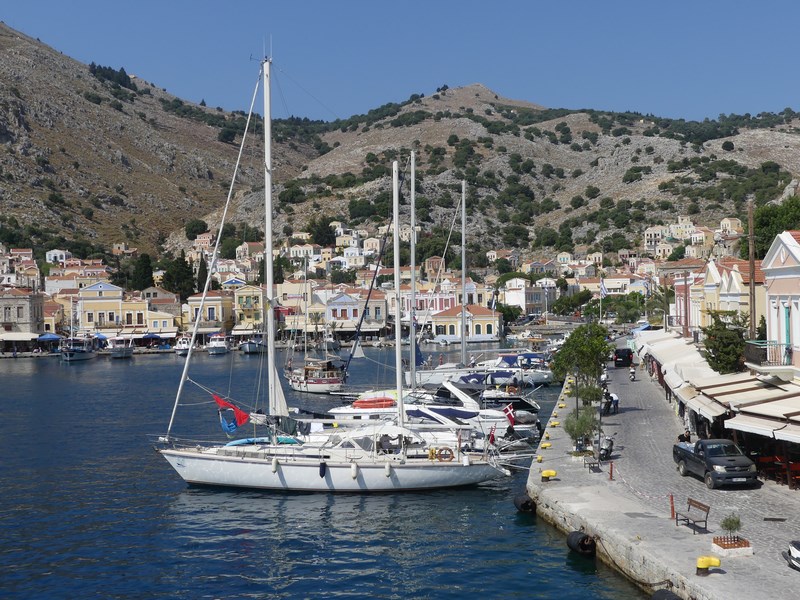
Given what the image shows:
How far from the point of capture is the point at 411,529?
21.2 meters

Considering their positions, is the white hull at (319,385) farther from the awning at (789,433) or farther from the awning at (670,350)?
the awning at (789,433)

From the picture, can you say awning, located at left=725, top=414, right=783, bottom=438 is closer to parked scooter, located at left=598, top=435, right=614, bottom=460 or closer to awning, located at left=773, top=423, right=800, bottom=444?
awning, located at left=773, top=423, right=800, bottom=444

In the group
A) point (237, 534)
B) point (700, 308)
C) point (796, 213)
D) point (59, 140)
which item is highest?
point (59, 140)

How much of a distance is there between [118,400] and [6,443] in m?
14.5

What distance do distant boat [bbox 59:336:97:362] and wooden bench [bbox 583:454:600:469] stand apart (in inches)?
2862

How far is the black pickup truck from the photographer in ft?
63.6

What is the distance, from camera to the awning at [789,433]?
17625 mm

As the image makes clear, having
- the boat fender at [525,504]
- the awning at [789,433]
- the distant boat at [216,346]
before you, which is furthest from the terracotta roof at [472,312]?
the awning at [789,433]

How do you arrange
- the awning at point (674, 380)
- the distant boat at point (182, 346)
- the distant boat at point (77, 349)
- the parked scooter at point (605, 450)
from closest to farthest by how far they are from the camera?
the parked scooter at point (605, 450) < the awning at point (674, 380) < the distant boat at point (77, 349) < the distant boat at point (182, 346)

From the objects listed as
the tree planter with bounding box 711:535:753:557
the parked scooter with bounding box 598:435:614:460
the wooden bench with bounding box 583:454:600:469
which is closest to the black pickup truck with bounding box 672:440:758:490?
the wooden bench with bounding box 583:454:600:469

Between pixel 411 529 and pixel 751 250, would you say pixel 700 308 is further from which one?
pixel 411 529

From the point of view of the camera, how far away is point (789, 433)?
58.6ft

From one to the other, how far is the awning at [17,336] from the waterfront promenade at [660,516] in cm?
8460

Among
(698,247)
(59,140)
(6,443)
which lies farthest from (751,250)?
(59,140)
